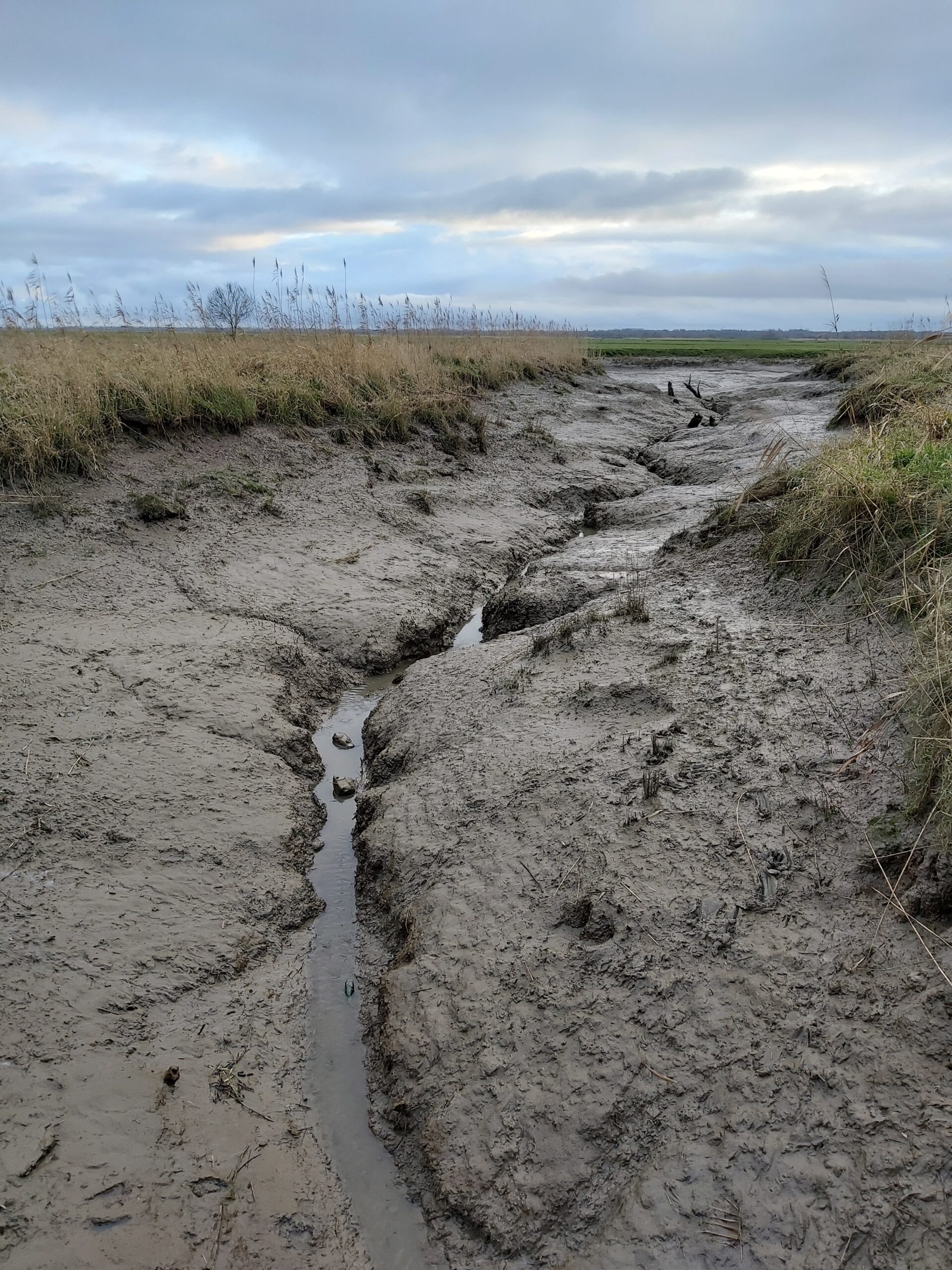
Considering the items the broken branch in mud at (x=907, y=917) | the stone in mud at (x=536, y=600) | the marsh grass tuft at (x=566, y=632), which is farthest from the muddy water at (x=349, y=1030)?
the broken branch in mud at (x=907, y=917)

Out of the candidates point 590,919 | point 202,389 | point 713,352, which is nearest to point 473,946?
point 590,919

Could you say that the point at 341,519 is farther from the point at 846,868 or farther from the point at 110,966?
the point at 846,868

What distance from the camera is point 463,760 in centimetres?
353

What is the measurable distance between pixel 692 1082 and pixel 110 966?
1792 mm

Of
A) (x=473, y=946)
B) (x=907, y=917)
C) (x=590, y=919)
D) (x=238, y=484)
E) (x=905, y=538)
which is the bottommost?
(x=473, y=946)

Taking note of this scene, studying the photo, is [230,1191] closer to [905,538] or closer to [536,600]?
[905,538]

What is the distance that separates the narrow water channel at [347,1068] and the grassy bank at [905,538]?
1.72 metres

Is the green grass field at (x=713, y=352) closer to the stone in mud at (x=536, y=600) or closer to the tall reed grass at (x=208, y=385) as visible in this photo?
the tall reed grass at (x=208, y=385)

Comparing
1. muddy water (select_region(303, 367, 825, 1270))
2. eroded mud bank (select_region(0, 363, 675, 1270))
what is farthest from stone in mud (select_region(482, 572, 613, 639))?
eroded mud bank (select_region(0, 363, 675, 1270))

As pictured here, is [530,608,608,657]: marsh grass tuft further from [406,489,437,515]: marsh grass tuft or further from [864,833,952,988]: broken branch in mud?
[406,489,437,515]: marsh grass tuft

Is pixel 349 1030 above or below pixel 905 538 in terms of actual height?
below

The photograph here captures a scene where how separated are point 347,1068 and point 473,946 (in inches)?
20.4

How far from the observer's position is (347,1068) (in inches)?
97.3

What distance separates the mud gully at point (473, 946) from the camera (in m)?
1.84
